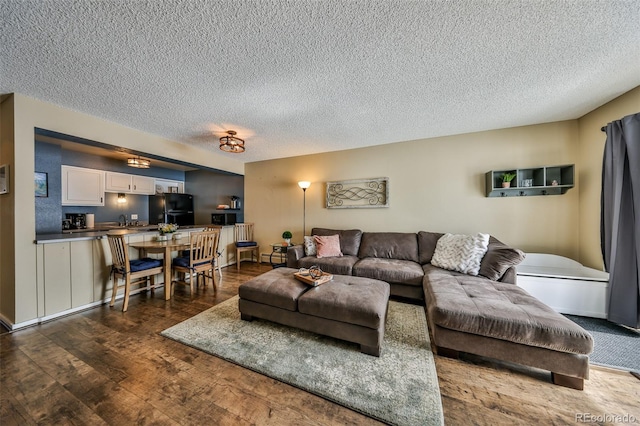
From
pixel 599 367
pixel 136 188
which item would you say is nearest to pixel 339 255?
pixel 599 367

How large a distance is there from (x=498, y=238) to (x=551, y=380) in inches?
86.3

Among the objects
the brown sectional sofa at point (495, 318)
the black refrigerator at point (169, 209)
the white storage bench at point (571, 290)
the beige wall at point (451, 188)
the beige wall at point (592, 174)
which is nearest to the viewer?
the brown sectional sofa at point (495, 318)

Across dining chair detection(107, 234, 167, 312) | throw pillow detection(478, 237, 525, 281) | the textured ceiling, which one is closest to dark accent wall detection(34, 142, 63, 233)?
dining chair detection(107, 234, 167, 312)

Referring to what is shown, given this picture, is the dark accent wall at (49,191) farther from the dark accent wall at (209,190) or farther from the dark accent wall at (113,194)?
the dark accent wall at (209,190)

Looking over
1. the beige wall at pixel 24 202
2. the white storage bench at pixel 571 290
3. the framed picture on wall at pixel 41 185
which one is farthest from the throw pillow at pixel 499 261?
the framed picture on wall at pixel 41 185

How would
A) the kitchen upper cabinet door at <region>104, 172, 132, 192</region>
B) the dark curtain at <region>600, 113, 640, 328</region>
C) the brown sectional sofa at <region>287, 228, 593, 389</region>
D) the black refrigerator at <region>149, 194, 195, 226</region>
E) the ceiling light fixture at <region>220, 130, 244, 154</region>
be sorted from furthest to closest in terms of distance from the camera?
the black refrigerator at <region>149, 194, 195, 226</region>
the kitchen upper cabinet door at <region>104, 172, 132, 192</region>
the ceiling light fixture at <region>220, 130, 244, 154</region>
the dark curtain at <region>600, 113, 640, 328</region>
the brown sectional sofa at <region>287, 228, 593, 389</region>

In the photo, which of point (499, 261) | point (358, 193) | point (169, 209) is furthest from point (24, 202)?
point (499, 261)

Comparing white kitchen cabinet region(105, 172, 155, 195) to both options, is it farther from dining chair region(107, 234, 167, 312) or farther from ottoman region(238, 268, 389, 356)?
ottoman region(238, 268, 389, 356)

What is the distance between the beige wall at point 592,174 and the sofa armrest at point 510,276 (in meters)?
1.21

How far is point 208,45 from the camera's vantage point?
5.22 ft

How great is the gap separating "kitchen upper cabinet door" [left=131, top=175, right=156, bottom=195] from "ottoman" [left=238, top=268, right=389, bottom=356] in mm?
4579

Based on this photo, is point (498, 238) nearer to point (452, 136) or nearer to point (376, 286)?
point (452, 136)

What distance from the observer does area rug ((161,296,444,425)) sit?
1.33 m

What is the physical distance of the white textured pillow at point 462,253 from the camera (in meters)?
2.70
